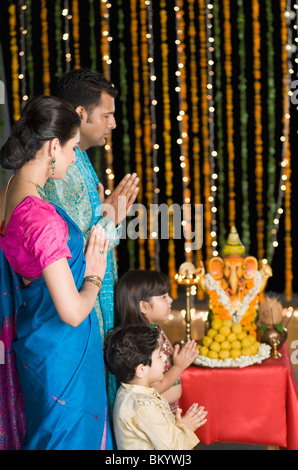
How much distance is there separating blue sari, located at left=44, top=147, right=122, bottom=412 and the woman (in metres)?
0.29

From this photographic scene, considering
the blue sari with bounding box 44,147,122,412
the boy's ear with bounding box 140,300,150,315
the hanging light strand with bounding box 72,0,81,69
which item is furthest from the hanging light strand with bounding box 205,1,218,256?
the blue sari with bounding box 44,147,122,412

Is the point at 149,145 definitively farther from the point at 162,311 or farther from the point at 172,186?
the point at 162,311

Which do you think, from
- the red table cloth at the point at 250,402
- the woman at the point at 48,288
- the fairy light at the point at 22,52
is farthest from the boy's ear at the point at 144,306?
the fairy light at the point at 22,52

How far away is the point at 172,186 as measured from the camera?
5.33 metres

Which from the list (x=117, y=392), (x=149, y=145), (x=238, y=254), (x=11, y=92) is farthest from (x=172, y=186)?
(x=117, y=392)

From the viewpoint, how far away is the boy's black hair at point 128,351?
2.21m

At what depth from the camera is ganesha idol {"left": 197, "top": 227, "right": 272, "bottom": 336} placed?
2984 millimetres

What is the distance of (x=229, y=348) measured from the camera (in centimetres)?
282

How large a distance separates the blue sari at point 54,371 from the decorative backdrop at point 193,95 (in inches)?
125

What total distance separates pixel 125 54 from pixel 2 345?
3.51 metres

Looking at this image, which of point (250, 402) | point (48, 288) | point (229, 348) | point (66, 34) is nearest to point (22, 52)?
point (66, 34)

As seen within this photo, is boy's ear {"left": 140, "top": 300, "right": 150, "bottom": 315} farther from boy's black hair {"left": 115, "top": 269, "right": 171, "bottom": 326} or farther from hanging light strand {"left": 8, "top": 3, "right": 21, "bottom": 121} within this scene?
hanging light strand {"left": 8, "top": 3, "right": 21, "bottom": 121}

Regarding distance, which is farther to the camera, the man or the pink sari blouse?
the man

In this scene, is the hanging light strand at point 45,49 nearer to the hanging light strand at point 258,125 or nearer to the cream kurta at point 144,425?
the hanging light strand at point 258,125
